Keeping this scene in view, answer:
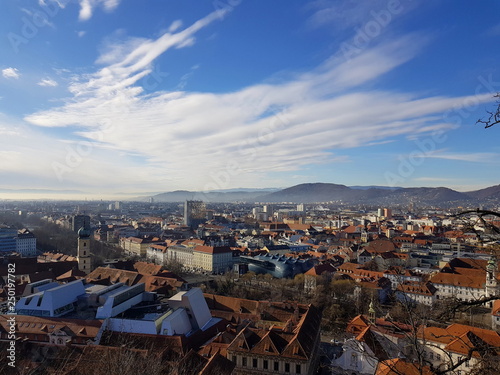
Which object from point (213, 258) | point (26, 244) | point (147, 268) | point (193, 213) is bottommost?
point (213, 258)

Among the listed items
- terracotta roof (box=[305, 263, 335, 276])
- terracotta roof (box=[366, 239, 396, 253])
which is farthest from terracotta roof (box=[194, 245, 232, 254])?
terracotta roof (box=[366, 239, 396, 253])

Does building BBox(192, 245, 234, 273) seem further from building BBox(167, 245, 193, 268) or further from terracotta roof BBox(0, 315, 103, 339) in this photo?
terracotta roof BBox(0, 315, 103, 339)

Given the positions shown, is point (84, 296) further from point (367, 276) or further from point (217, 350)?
point (367, 276)

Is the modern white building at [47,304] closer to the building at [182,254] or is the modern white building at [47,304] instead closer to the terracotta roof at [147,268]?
the terracotta roof at [147,268]

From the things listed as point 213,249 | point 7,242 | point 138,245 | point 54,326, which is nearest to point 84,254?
point 213,249

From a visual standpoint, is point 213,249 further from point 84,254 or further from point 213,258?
point 84,254

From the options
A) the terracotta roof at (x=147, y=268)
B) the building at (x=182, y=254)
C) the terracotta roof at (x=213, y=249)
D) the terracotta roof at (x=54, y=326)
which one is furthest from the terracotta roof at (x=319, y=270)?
the terracotta roof at (x=54, y=326)

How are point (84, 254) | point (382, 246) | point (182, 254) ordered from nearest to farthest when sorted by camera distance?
point (84, 254) < point (182, 254) < point (382, 246)

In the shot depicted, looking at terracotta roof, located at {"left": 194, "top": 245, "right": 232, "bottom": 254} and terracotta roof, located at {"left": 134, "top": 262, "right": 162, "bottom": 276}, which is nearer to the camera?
terracotta roof, located at {"left": 134, "top": 262, "right": 162, "bottom": 276}
